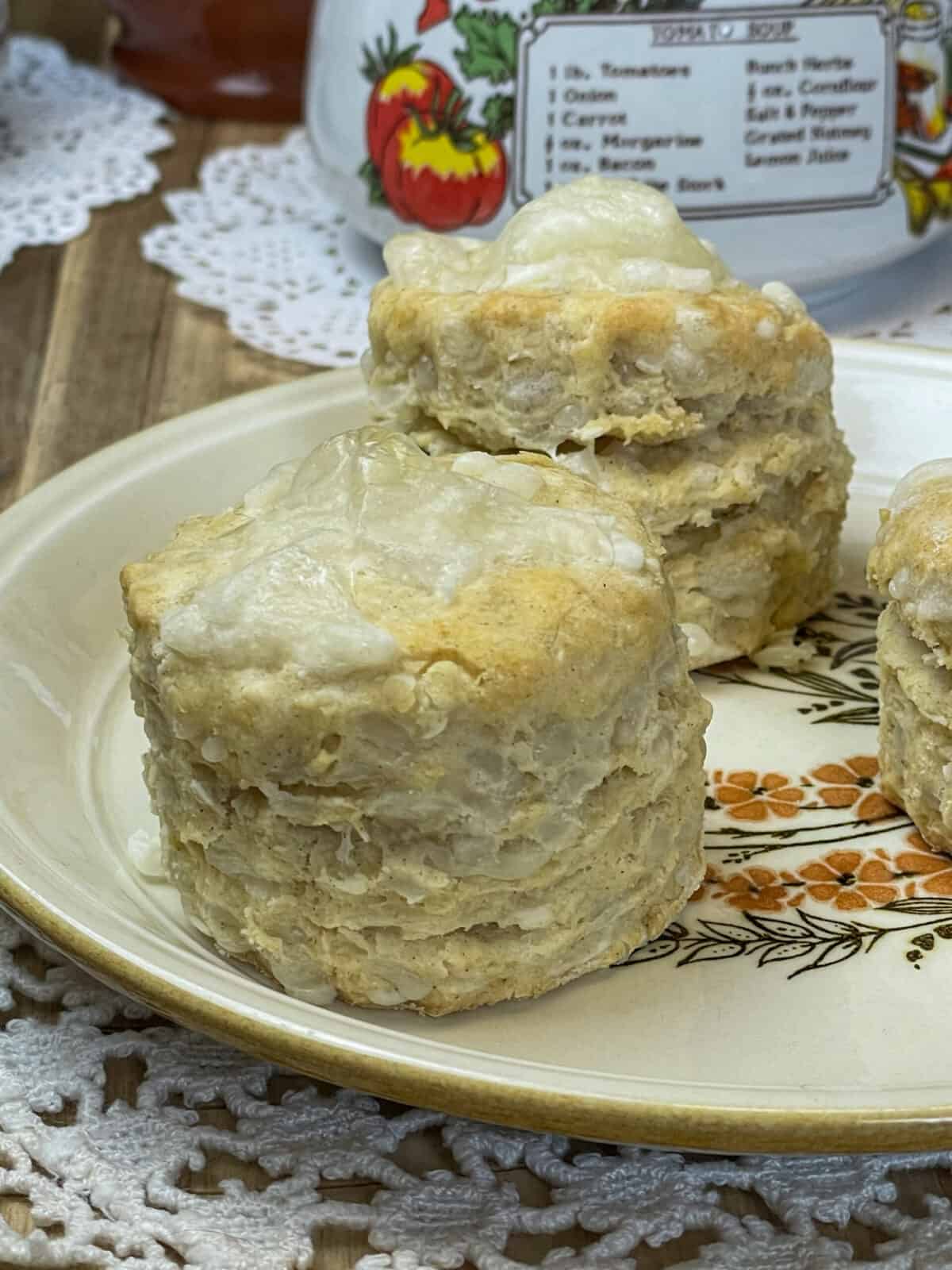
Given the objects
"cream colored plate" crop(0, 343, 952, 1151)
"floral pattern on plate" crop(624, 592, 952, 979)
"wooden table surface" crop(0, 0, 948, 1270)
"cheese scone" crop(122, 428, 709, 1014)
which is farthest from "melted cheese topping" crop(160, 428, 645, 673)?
"wooden table surface" crop(0, 0, 948, 1270)

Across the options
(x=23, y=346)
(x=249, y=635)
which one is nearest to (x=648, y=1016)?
(x=249, y=635)

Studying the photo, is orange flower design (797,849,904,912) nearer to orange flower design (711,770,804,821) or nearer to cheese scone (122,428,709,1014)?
orange flower design (711,770,804,821)

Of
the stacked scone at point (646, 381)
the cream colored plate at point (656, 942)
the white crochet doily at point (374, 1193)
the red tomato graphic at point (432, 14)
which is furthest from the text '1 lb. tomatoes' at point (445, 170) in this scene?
the white crochet doily at point (374, 1193)

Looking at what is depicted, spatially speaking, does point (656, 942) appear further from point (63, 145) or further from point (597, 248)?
point (63, 145)

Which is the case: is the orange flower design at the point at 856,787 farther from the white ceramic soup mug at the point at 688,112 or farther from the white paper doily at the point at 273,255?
the white paper doily at the point at 273,255

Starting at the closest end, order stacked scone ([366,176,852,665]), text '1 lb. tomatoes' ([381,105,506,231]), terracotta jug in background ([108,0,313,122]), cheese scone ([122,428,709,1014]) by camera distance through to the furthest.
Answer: cheese scone ([122,428,709,1014])
stacked scone ([366,176,852,665])
text '1 lb. tomatoes' ([381,105,506,231])
terracotta jug in background ([108,0,313,122])

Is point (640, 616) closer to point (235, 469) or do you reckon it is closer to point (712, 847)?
point (712, 847)
